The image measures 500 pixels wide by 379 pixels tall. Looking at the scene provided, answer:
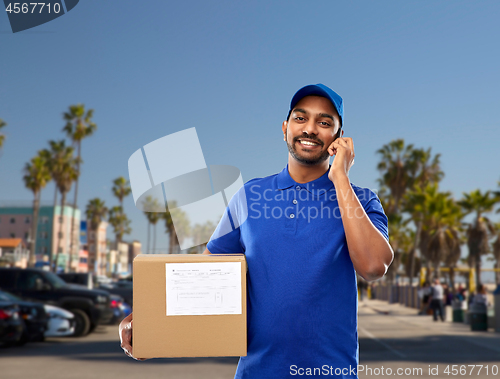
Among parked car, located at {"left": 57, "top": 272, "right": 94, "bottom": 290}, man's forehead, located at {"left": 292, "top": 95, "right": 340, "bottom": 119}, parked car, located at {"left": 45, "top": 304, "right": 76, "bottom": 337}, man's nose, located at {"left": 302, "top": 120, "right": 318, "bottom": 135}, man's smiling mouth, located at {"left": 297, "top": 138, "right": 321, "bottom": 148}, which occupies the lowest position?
parked car, located at {"left": 45, "top": 304, "right": 76, "bottom": 337}

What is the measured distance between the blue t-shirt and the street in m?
7.27

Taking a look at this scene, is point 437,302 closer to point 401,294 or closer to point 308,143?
point 401,294

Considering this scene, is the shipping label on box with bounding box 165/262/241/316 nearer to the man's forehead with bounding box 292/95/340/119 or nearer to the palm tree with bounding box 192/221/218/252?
the palm tree with bounding box 192/221/218/252

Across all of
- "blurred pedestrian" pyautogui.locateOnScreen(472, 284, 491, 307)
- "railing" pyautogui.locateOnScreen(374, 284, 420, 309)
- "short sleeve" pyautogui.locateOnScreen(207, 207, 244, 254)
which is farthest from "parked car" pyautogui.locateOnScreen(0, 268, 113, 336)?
"railing" pyautogui.locateOnScreen(374, 284, 420, 309)

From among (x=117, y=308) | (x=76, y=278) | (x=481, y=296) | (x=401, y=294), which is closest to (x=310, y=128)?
(x=117, y=308)

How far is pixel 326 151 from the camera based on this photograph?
2.26m

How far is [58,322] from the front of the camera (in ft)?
48.4

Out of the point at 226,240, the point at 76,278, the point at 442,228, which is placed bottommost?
the point at 76,278

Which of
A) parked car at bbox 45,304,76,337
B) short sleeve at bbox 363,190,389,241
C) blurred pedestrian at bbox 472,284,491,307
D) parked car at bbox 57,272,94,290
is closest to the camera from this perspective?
short sleeve at bbox 363,190,389,241

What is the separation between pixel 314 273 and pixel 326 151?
51cm

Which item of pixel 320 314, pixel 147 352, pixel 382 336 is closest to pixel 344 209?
pixel 320 314

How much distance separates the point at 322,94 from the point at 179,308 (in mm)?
988

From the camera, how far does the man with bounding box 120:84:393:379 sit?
2029 millimetres

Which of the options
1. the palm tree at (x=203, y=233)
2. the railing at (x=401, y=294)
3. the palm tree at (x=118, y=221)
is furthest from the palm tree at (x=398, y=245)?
the palm tree at (x=203, y=233)
